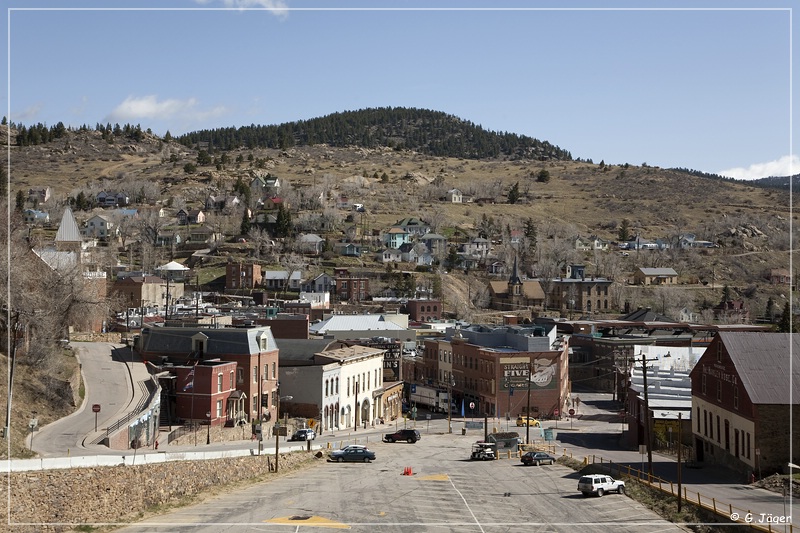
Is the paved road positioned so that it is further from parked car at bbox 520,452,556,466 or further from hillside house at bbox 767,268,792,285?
hillside house at bbox 767,268,792,285

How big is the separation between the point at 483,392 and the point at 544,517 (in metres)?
40.9

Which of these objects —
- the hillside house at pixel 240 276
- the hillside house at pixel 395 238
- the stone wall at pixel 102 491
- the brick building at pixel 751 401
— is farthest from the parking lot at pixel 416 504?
the hillside house at pixel 395 238

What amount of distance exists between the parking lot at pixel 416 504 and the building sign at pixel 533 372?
26.5m

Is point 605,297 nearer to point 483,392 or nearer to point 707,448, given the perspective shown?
point 483,392

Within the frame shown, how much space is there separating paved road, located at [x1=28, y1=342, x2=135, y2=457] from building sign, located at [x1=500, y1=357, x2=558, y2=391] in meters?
29.4

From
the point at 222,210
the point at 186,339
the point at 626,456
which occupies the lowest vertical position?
the point at 626,456

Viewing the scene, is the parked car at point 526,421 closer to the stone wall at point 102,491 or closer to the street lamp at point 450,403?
the street lamp at point 450,403

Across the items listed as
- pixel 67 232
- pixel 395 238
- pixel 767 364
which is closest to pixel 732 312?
pixel 395 238

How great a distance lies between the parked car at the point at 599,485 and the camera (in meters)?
40.2

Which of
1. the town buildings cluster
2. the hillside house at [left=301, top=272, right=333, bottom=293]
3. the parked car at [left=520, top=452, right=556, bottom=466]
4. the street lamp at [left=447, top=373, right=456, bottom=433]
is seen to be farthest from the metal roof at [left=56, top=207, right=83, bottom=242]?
the parked car at [left=520, top=452, right=556, bottom=466]

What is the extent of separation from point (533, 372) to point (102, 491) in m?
46.1

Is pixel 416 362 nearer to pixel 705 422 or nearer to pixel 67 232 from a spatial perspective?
pixel 67 232

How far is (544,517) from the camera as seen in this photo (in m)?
36.4

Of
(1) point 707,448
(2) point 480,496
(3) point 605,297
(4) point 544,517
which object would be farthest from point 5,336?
(3) point 605,297
